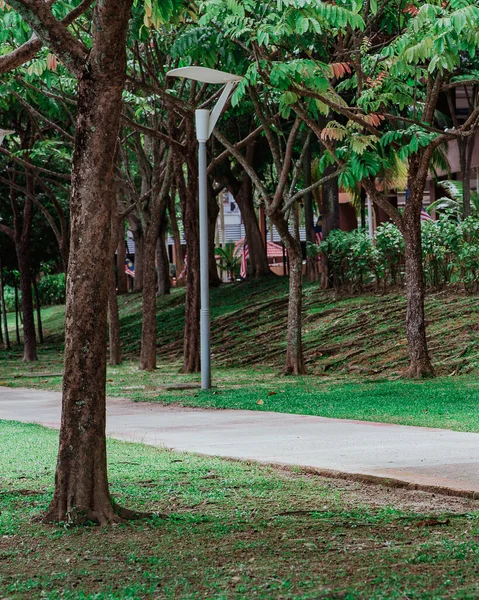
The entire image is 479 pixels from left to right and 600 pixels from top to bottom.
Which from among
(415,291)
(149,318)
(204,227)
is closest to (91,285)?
(204,227)

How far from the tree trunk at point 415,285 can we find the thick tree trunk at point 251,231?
16.5 metres

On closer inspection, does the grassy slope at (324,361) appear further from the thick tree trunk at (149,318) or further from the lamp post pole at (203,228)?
the lamp post pole at (203,228)

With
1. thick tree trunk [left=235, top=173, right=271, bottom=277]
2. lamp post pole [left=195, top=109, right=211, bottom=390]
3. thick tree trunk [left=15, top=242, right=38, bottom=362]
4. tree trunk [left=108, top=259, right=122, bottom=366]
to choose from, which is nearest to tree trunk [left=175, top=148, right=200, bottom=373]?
lamp post pole [left=195, top=109, right=211, bottom=390]

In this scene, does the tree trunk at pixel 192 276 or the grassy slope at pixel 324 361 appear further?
the tree trunk at pixel 192 276

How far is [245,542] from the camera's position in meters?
5.82

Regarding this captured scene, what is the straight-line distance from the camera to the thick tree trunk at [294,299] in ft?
60.2

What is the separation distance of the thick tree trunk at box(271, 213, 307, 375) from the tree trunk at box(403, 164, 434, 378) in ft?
8.21

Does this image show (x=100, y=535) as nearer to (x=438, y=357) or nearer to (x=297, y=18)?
(x=297, y=18)

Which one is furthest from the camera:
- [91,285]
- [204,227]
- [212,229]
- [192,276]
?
[212,229]

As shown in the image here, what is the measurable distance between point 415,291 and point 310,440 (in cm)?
681

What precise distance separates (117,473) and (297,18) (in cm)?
656

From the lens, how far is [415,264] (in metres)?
16.5

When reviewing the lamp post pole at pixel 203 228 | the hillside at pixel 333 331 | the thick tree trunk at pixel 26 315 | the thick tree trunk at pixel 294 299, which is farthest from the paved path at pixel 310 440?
the thick tree trunk at pixel 26 315

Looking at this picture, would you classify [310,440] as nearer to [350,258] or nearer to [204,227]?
[204,227]
